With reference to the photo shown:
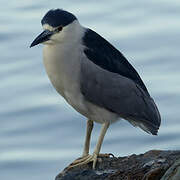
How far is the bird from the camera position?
10820mm

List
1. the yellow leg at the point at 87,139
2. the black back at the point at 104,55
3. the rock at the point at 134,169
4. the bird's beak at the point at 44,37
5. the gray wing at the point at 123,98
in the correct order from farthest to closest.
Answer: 1. the yellow leg at the point at 87,139
2. the gray wing at the point at 123,98
3. the black back at the point at 104,55
4. the bird's beak at the point at 44,37
5. the rock at the point at 134,169

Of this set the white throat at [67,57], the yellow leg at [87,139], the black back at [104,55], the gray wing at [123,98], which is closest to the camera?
the white throat at [67,57]

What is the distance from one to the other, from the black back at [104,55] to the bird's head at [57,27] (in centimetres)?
20

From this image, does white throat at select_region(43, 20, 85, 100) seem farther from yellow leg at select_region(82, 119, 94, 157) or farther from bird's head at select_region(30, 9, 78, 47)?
yellow leg at select_region(82, 119, 94, 157)

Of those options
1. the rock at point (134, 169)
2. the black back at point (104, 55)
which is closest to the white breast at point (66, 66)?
the black back at point (104, 55)

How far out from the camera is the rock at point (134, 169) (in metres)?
9.63

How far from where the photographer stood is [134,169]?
33.2 feet

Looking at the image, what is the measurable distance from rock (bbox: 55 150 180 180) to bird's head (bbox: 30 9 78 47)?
1.13 m

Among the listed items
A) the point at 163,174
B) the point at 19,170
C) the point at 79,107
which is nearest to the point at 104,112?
the point at 79,107

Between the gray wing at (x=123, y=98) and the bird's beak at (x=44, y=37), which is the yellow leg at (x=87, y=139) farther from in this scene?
the bird's beak at (x=44, y=37)

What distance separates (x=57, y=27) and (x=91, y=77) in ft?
1.98

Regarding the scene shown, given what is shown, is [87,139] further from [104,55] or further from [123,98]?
[104,55]

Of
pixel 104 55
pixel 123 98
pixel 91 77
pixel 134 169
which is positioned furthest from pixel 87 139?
pixel 134 169

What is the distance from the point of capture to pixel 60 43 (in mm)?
10844
